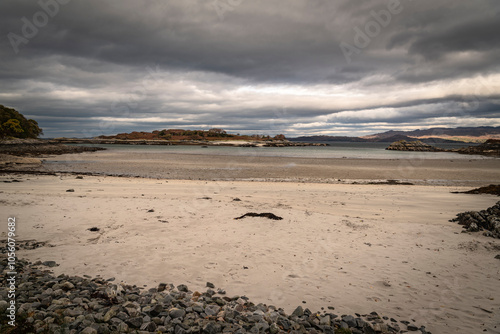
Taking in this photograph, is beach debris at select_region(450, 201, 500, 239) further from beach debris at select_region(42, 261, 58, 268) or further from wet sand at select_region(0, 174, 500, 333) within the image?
beach debris at select_region(42, 261, 58, 268)

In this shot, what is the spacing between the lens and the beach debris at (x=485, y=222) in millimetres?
9898

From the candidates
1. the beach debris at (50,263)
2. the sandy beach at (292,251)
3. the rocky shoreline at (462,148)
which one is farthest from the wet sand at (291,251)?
the rocky shoreline at (462,148)

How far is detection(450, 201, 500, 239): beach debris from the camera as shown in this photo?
32.5 ft

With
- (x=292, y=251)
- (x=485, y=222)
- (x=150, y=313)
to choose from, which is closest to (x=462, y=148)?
(x=485, y=222)

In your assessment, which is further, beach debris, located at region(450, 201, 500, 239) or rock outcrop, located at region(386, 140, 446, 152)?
rock outcrop, located at region(386, 140, 446, 152)

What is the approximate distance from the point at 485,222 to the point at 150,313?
12.6 metres

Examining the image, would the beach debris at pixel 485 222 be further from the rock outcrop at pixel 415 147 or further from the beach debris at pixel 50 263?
the rock outcrop at pixel 415 147

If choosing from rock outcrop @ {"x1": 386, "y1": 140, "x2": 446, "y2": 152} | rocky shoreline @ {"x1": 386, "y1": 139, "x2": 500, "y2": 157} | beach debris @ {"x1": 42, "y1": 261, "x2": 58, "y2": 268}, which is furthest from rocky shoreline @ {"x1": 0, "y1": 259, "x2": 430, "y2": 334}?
rock outcrop @ {"x1": 386, "y1": 140, "x2": 446, "y2": 152}

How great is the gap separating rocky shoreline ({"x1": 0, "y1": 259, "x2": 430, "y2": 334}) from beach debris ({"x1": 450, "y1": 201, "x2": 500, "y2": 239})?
25.3 ft

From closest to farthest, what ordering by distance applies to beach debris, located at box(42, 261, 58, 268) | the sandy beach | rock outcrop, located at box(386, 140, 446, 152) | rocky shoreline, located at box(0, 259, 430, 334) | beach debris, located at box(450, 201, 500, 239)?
1. rocky shoreline, located at box(0, 259, 430, 334)
2. the sandy beach
3. beach debris, located at box(42, 261, 58, 268)
4. beach debris, located at box(450, 201, 500, 239)
5. rock outcrop, located at box(386, 140, 446, 152)

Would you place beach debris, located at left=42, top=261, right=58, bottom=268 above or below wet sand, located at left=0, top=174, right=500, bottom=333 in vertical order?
above

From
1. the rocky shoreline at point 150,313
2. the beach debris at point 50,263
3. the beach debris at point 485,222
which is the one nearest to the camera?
the rocky shoreline at point 150,313

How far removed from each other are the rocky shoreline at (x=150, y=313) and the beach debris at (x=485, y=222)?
7.70 meters

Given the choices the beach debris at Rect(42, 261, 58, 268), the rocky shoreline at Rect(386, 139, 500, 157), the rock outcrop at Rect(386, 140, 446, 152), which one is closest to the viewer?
the beach debris at Rect(42, 261, 58, 268)
